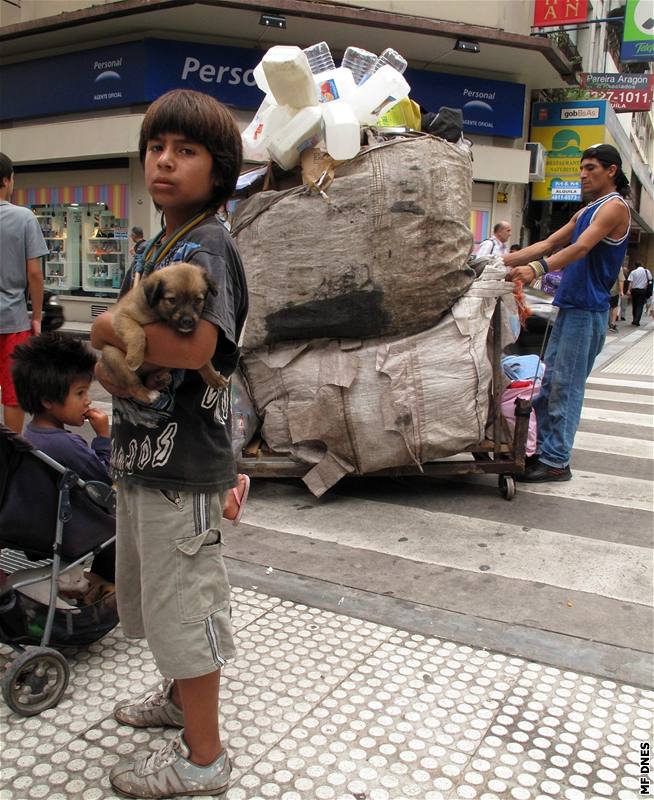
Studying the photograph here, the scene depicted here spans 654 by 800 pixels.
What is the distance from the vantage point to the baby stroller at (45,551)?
2.33m

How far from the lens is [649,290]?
71.6 feet

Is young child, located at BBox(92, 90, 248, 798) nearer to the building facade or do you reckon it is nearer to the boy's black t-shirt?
the boy's black t-shirt

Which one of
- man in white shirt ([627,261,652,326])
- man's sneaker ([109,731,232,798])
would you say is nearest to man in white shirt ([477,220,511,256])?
man's sneaker ([109,731,232,798])

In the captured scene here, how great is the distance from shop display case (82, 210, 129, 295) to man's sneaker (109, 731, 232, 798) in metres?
14.1

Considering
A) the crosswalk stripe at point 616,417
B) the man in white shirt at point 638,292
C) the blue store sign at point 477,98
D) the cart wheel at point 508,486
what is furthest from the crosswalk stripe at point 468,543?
the man in white shirt at point 638,292

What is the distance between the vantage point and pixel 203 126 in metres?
1.78

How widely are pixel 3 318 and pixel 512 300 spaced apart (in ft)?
9.83

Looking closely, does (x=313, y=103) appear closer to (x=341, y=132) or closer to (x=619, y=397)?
(x=341, y=132)

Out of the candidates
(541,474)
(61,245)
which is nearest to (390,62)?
(541,474)

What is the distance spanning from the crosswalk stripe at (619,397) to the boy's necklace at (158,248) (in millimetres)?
7083

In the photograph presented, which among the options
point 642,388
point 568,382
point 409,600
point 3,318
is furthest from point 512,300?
point 642,388

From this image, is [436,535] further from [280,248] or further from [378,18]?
[378,18]

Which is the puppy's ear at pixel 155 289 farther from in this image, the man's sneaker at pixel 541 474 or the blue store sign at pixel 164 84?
the blue store sign at pixel 164 84

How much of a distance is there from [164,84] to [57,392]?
497 inches
